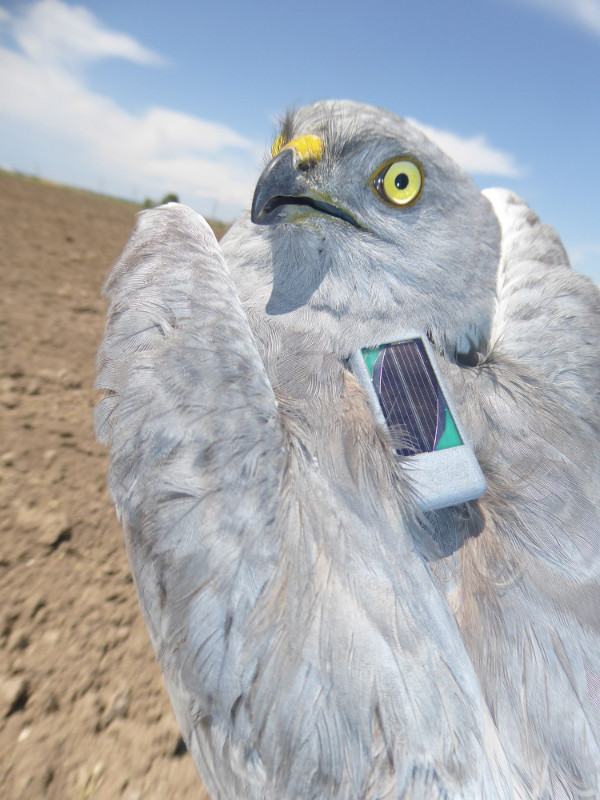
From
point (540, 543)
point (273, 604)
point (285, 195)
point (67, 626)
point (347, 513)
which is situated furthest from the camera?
point (67, 626)

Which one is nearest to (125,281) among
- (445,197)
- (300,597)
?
(300,597)

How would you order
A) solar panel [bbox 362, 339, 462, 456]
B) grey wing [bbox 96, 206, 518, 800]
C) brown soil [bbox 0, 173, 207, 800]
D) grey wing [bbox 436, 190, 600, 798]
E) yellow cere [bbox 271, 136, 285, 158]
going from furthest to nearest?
yellow cere [bbox 271, 136, 285, 158] < brown soil [bbox 0, 173, 207, 800] < solar panel [bbox 362, 339, 462, 456] < grey wing [bbox 436, 190, 600, 798] < grey wing [bbox 96, 206, 518, 800]

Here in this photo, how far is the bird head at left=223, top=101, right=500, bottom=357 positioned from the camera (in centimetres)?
200

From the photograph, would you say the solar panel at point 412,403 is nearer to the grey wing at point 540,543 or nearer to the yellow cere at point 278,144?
the grey wing at point 540,543

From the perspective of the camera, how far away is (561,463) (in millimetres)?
1688

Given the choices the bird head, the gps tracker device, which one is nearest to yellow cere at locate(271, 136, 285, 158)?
the bird head

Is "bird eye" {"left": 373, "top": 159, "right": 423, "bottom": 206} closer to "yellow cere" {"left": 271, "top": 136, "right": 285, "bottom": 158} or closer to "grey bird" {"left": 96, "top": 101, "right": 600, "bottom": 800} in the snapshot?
"grey bird" {"left": 96, "top": 101, "right": 600, "bottom": 800}

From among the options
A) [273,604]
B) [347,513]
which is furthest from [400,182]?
[273,604]

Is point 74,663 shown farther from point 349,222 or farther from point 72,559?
point 349,222

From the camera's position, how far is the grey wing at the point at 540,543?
1.44 metres

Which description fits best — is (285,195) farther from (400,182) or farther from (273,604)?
(273,604)

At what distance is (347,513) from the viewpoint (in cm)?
142

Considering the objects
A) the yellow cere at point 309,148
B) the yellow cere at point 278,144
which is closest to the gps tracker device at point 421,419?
the yellow cere at point 309,148

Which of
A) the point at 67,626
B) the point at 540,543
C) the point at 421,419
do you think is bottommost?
the point at 67,626
